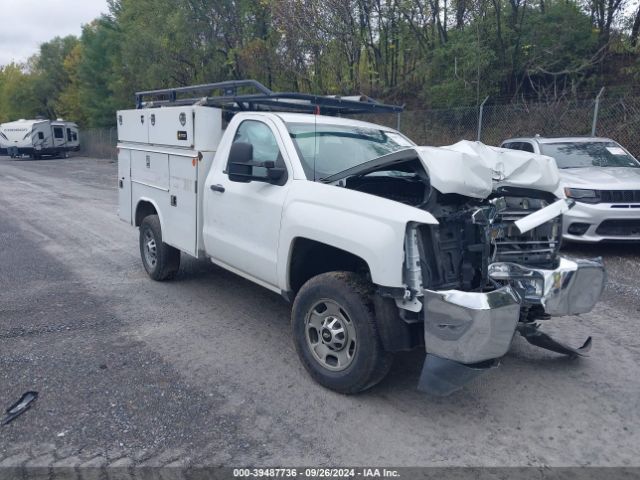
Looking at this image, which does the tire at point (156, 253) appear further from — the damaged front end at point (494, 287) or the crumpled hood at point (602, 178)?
the crumpled hood at point (602, 178)

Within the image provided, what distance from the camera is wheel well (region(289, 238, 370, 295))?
4246 millimetres

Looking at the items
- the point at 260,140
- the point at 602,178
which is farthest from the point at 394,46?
the point at 260,140

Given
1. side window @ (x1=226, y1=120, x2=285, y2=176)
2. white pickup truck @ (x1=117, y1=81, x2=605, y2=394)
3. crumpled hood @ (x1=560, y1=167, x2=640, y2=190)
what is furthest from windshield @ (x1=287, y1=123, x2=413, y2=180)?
crumpled hood @ (x1=560, y1=167, x2=640, y2=190)

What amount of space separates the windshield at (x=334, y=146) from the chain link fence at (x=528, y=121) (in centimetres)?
949

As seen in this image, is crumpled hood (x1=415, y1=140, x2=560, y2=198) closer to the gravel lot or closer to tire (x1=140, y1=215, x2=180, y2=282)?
the gravel lot

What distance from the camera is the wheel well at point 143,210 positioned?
7.06 meters

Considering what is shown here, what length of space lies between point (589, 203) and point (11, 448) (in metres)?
7.46

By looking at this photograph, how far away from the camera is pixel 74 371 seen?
169 inches

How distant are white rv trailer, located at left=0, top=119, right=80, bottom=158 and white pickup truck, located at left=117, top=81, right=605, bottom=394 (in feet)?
122

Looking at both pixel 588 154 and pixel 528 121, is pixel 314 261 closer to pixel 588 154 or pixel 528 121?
pixel 588 154

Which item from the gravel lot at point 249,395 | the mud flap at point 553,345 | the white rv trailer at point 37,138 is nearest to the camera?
the gravel lot at point 249,395

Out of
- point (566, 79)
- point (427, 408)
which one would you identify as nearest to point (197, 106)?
point (427, 408)

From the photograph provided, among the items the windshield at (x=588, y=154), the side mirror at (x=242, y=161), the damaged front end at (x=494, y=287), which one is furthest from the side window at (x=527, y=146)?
the side mirror at (x=242, y=161)

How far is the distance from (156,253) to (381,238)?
3946mm
